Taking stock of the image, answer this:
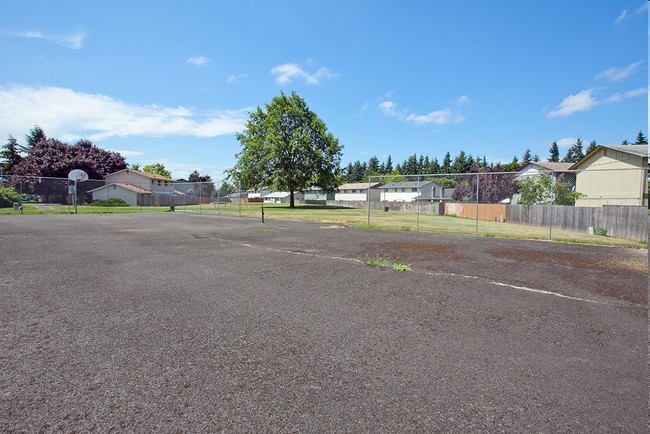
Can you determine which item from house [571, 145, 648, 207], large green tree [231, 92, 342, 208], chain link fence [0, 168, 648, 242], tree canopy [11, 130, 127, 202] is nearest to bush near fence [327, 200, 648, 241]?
chain link fence [0, 168, 648, 242]

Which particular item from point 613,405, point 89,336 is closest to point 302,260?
point 89,336

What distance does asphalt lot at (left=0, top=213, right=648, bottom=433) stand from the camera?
86.1 inches

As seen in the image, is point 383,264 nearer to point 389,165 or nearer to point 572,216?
point 572,216

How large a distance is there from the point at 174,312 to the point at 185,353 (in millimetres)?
1209

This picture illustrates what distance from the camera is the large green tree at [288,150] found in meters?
42.8

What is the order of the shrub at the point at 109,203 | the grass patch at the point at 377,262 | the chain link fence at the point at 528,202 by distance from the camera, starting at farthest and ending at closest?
the shrub at the point at 109,203 < the chain link fence at the point at 528,202 < the grass patch at the point at 377,262

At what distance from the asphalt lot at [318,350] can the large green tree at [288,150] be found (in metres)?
37.1

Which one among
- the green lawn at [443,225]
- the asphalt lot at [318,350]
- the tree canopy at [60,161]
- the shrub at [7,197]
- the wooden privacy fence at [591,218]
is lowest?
the asphalt lot at [318,350]

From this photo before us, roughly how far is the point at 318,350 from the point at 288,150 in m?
41.5

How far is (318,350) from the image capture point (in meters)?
3.13

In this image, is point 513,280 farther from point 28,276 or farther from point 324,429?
point 28,276

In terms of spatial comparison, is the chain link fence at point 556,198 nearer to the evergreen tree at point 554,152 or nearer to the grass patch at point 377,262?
the grass patch at point 377,262

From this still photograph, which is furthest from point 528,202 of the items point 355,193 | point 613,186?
point 355,193

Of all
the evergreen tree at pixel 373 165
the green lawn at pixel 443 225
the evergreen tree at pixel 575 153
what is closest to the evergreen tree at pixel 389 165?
the evergreen tree at pixel 373 165
